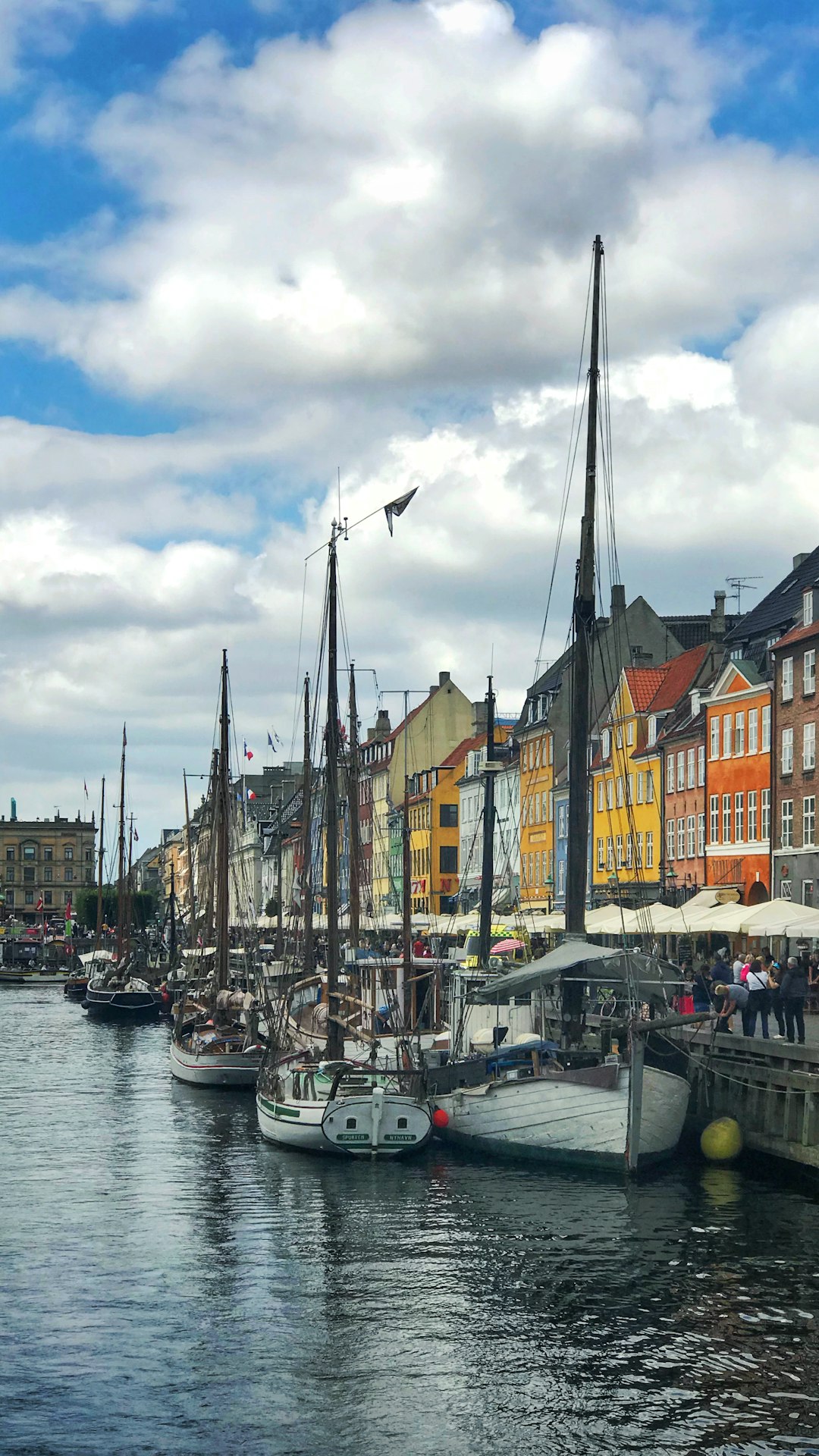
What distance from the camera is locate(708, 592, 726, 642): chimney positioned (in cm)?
9812

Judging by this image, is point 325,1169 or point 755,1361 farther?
point 325,1169

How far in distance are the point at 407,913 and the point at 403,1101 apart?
14.1m

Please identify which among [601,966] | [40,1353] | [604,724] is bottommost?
[40,1353]

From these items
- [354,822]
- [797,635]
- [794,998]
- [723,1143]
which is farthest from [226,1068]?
[797,635]

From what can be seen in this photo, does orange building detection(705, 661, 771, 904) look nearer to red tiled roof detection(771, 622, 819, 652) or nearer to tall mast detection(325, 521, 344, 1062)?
red tiled roof detection(771, 622, 819, 652)

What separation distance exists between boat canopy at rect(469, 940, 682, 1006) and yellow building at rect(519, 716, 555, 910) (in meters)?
74.5

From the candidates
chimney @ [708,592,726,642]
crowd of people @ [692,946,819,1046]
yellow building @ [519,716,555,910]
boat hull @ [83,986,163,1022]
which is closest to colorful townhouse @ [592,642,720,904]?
chimney @ [708,592,726,642]

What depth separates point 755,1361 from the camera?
21703mm

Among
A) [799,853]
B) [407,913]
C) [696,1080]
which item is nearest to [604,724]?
[799,853]

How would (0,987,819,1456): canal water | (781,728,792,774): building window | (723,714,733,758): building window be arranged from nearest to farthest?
(0,987,819,1456): canal water
(781,728,792,774): building window
(723,714,733,758): building window

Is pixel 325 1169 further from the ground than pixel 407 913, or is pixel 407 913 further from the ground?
pixel 407 913

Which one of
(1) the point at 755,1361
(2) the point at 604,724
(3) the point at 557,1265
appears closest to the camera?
(1) the point at 755,1361

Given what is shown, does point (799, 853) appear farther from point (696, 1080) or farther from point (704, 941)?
point (696, 1080)

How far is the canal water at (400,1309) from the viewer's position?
19.6 meters
